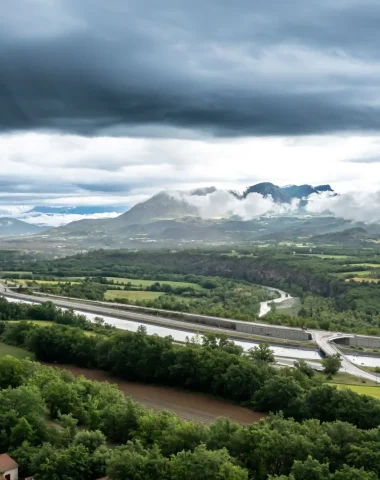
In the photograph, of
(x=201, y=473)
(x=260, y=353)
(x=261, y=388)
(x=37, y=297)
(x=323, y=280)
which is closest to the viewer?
(x=201, y=473)

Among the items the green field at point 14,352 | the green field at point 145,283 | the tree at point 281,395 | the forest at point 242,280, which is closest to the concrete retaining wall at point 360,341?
the forest at point 242,280

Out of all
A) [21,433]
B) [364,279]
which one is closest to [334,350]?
[21,433]

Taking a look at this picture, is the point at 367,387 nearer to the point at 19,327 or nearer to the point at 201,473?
the point at 201,473

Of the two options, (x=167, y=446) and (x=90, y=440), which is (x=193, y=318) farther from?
(x=167, y=446)

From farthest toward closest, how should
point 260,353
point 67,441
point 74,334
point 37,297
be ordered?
point 37,297
point 74,334
point 260,353
point 67,441

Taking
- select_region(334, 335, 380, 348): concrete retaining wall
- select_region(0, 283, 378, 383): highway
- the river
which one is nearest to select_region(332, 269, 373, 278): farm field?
the river

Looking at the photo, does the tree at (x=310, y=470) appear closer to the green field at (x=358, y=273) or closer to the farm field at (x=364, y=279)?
the farm field at (x=364, y=279)

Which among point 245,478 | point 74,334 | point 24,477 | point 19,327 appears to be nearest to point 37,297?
point 19,327
